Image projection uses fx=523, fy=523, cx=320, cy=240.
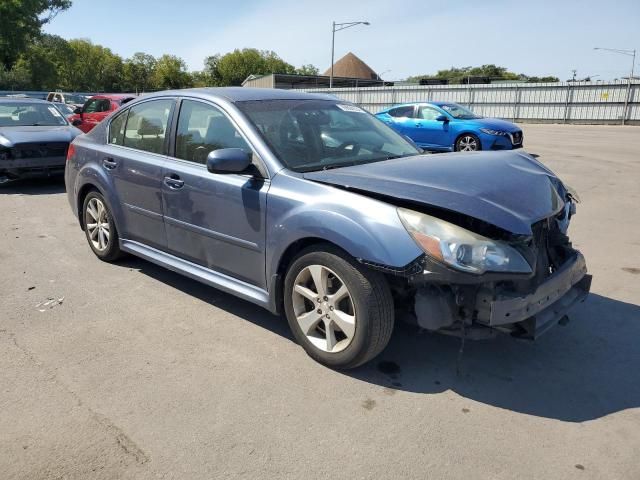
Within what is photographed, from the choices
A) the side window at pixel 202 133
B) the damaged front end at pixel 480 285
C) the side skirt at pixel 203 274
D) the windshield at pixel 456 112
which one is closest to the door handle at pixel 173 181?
the side window at pixel 202 133

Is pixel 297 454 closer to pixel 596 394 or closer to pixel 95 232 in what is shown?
pixel 596 394

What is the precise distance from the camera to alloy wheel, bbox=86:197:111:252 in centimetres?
509

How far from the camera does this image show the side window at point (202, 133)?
3.79m

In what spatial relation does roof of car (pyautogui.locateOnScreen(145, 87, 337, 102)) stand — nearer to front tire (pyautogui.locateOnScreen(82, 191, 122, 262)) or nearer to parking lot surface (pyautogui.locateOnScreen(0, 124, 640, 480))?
front tire (pyautogui.locateOnScreen(82, 191, 122, 262))

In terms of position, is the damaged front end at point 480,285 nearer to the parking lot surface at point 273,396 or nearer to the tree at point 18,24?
the parking lot surface at point 273,396

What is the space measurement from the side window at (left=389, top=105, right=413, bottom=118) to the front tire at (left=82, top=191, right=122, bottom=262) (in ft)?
36.4

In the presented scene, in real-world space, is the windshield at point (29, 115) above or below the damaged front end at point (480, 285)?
above

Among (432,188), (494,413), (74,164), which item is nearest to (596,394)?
(494,413)

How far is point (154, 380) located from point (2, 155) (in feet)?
24.4

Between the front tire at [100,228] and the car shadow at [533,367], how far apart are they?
5.57 ft

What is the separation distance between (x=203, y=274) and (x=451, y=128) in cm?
1126

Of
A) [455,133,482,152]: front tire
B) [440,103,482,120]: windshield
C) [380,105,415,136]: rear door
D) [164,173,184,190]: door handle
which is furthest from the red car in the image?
[164,173,184,190]: door handle

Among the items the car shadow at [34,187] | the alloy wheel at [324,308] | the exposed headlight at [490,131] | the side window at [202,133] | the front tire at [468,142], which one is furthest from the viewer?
the front tire at [468,142]

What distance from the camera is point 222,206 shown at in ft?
12.1
